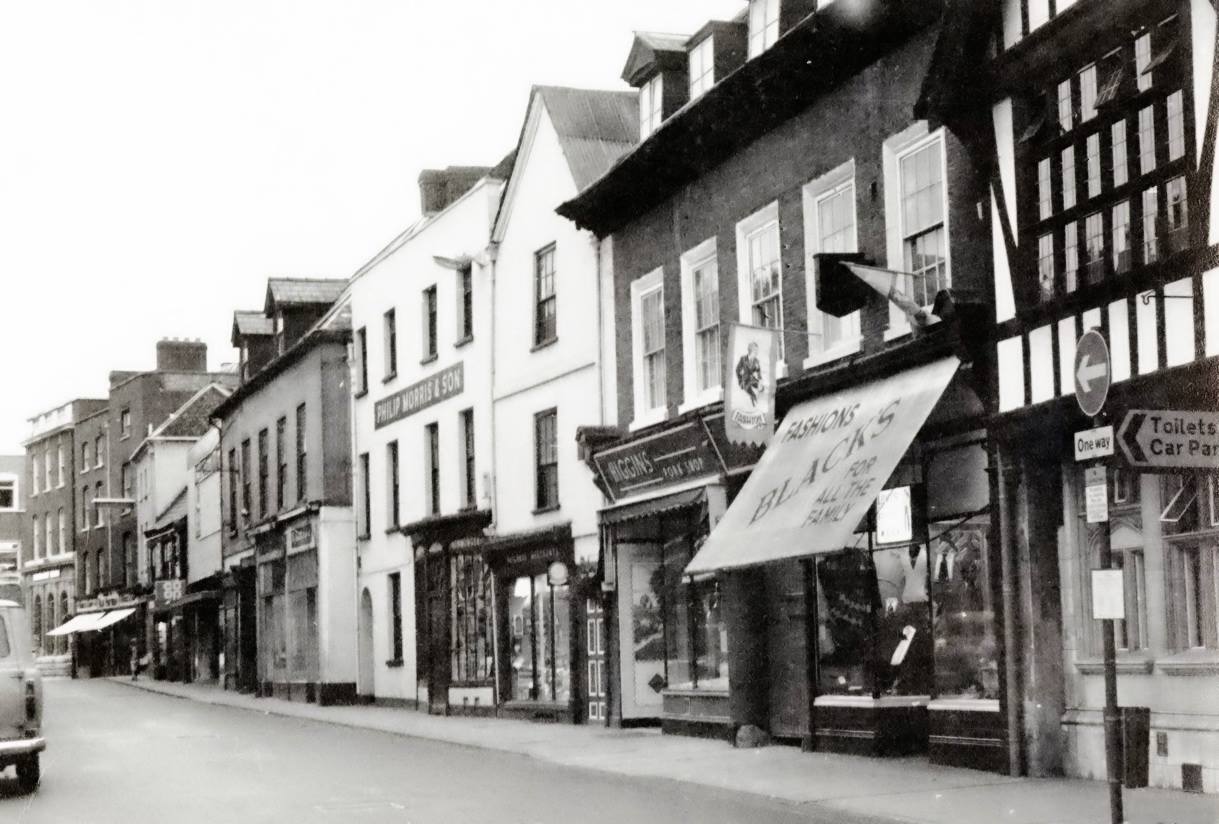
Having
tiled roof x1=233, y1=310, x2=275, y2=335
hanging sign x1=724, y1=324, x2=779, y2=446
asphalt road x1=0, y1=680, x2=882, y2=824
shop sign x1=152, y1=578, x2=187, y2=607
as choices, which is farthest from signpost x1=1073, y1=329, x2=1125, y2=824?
shop sign x1=152, y1=578, x2=187, y2=607

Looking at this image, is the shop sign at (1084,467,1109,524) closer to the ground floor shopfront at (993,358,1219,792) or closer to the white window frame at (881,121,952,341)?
the ground floor shopfront at (993,358,1219,792)

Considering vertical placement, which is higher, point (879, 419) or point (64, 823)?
point (879, 419)

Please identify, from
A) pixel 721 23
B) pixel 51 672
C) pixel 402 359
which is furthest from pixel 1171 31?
pixel 51 672

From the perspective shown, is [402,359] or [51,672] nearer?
[402,359]

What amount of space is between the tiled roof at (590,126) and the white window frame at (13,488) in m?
80.4

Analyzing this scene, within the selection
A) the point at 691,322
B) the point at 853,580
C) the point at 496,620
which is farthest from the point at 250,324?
the point at 853,580

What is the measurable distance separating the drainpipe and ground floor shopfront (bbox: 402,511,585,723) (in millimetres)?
11171

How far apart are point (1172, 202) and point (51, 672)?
267 feet

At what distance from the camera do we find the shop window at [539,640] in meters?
28.3

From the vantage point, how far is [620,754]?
69.0ft

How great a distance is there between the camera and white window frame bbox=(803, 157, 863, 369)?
19.2 metres

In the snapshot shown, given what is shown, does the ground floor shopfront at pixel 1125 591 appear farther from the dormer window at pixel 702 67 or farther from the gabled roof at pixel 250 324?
the gabled roof at pixel 250 324

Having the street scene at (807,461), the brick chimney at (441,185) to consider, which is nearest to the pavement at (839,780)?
the street scene at (807,461)

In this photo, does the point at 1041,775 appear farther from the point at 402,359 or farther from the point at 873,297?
the point at 402,359
